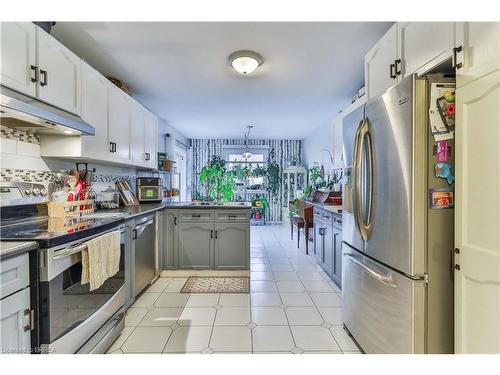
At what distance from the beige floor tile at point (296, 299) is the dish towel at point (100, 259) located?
5.22 feet

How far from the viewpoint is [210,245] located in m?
3.03

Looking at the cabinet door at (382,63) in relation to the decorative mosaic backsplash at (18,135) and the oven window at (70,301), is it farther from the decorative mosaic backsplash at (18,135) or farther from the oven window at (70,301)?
the decorative mosaic backsplash at (18,135)

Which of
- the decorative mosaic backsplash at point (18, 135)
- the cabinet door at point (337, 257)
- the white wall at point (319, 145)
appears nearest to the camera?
the decorative mosaic backsplash at point (18, 135)

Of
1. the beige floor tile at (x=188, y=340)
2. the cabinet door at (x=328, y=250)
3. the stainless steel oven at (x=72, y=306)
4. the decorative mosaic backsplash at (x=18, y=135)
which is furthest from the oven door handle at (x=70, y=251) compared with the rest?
the cabinet door at (x=328, y=250)

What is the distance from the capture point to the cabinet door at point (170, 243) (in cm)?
304

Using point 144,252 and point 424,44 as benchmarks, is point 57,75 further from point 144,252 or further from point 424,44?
point 424,44

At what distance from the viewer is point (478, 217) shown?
1.05 m

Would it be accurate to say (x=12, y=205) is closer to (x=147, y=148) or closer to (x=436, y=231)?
(x=147, y=148)

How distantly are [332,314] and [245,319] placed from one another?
78 centimetres

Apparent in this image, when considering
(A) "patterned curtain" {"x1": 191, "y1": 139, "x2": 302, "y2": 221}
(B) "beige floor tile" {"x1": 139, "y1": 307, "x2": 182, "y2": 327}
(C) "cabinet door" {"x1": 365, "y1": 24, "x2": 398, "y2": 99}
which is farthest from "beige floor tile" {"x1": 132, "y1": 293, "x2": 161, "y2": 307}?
(A) "patterned curtain" {"x1": 191, "y1": 139, "x2": 302, "y2": 221}

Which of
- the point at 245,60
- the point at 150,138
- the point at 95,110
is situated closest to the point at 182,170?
the point at 150,138

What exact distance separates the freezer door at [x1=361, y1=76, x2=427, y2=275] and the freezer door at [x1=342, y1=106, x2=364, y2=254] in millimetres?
181
